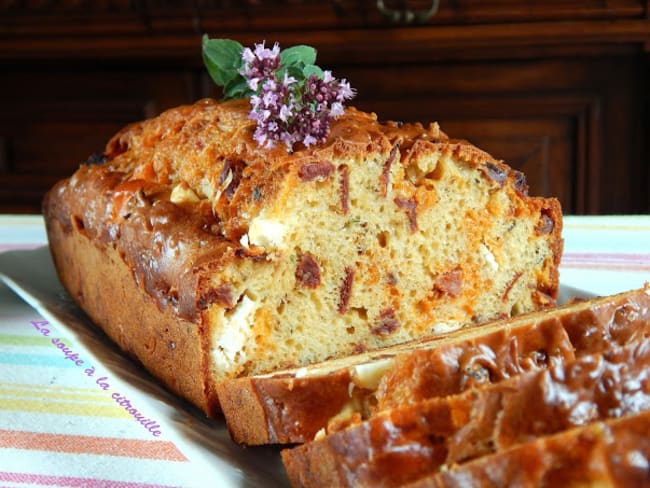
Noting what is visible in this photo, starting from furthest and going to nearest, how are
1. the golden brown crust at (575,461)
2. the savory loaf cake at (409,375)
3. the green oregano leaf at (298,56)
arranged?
the green oregano leaf at (298,56) < the savory loaf cake at (409,375) < the golden brown crust at (575,461)

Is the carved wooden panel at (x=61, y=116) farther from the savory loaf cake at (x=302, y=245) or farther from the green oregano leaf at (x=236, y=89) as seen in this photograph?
the savory loaf cake at (x=302, y=245)

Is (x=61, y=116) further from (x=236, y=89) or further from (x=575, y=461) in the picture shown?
(x=575, y=461)

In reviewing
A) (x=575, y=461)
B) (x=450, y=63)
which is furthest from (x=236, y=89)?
(x=450, y=63)

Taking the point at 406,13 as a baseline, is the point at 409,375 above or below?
below

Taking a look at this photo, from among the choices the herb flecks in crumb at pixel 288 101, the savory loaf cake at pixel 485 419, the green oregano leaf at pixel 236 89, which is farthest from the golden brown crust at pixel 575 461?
the green oregano leaf at pixel 236 89

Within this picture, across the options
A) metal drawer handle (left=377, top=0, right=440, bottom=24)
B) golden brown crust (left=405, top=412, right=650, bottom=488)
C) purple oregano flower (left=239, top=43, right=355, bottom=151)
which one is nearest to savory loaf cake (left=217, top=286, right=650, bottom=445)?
golden brown crust (left=405, top=412, right=650, bottom=488)

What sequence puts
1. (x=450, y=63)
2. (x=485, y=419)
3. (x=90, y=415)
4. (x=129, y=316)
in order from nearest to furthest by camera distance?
(x=485, y=419) < (x=90, y=415) < (x=129, y=316) < (x=450, y=63)
